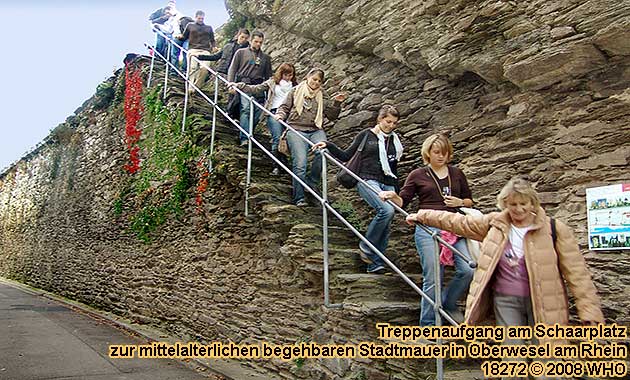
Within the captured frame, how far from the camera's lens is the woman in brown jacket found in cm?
248

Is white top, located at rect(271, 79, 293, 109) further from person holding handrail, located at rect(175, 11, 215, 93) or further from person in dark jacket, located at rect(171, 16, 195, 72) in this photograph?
person in dark jacket, located at rect(171, 16, 195, 72)

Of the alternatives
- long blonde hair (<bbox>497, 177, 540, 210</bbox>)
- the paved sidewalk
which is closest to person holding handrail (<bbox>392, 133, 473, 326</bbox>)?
long blonde hair (<bbox>497, 177, 540, 210</bbox>)

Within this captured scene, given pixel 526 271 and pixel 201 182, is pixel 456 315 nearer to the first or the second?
pixel 526 271

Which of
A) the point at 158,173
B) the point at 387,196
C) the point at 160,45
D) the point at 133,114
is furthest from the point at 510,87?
the point at 160,45

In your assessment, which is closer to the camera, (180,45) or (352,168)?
(352,168)

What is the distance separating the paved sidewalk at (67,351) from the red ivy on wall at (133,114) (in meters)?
2.96

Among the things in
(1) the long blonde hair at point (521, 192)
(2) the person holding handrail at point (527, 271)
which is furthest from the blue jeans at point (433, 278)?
(1) the long blonde hair at point (521, 192)

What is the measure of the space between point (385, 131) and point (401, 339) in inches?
74.6

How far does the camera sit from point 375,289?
4031 millimetres

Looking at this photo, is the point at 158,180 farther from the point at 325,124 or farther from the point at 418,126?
the point at 418,126

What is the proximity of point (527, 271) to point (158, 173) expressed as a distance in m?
6.78

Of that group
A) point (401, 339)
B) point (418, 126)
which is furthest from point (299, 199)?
point (401, 339)

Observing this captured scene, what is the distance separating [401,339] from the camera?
3.53m

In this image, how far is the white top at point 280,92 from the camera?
5.91 m
